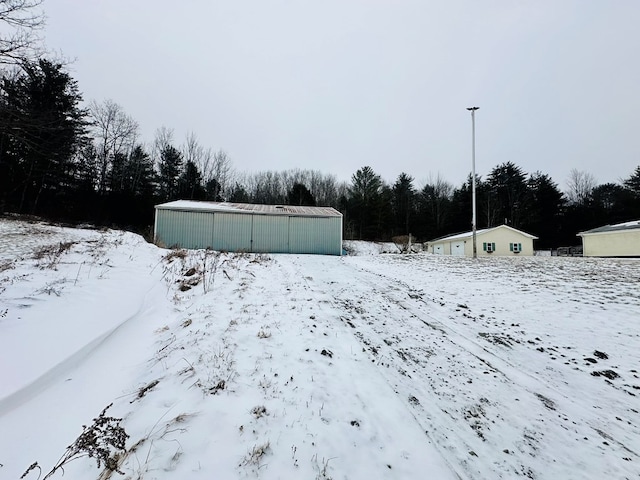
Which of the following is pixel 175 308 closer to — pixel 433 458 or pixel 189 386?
pixel 189 386

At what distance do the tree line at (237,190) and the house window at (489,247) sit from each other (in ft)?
30.9

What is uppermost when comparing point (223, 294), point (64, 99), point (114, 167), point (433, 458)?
point (64, 99)

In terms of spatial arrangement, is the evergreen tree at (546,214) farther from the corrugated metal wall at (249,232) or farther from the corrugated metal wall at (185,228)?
the corrugated metal wall at (185,228)

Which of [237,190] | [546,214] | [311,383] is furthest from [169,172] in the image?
[546,214]

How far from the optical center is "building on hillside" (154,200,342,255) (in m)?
17.2

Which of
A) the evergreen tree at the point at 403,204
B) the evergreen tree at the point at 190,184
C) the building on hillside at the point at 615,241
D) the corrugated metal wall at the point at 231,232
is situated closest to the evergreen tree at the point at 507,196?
the evergreen tree at the point at 403,204

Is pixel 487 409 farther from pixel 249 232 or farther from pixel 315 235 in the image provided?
pixel 249 232

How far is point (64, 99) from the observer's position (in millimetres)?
18828

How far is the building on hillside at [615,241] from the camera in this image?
67.1 ft

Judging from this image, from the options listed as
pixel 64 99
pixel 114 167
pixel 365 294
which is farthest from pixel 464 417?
pixel 114 167

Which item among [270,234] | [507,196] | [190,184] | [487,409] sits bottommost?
[487,409]

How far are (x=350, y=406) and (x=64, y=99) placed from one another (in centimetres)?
2699

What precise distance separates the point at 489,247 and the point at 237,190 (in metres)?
31.9

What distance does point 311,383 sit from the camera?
269cm
